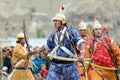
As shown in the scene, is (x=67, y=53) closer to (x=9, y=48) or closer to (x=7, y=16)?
(x=9, y=48)

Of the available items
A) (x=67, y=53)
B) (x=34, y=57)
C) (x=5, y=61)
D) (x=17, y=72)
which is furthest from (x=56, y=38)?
(x=34, y=57)

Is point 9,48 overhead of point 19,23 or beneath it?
overhead

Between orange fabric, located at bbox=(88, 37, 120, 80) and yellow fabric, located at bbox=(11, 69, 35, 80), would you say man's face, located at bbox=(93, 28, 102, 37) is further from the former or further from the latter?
yellow fabric, located at bbox=(11, 69, 35, 80)

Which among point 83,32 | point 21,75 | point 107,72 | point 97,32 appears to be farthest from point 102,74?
point 21,75

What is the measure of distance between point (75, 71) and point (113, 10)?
89.6 meters

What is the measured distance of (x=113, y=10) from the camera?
103 metres

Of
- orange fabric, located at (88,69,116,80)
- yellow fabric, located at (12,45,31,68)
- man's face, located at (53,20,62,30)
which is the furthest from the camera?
yellow fabric, located at (12,45,31,68)

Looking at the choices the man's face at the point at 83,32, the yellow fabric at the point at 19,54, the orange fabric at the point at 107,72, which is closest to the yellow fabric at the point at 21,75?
the yellow fabric at the point at 19,54

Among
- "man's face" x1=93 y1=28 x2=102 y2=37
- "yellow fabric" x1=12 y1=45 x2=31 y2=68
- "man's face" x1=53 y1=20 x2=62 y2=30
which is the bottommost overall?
"yellow fabric" x1=12 y1=45 x2=31 y2=68

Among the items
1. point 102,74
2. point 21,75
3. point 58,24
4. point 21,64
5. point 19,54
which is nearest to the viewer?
point 58,24

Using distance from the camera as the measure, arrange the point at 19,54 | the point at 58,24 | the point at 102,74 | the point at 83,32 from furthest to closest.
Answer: the point at 19,54, the point at 83,32, the point at 102,74, the point at 58,24

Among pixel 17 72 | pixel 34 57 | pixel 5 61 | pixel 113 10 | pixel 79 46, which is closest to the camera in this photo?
pixel 79 46

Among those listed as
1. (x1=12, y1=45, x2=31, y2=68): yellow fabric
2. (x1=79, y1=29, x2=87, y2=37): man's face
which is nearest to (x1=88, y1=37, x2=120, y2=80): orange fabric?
(x1=79, y1=29, x2=87, y2=37): man's face

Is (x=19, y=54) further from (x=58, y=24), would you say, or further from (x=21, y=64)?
(x=58, y=24)
